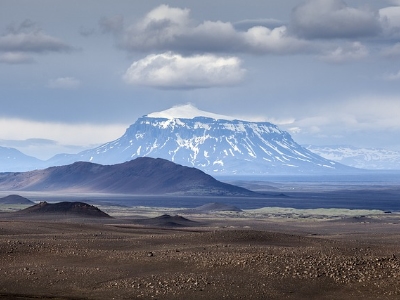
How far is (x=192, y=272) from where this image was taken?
113 ft

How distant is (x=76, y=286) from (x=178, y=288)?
4.41m

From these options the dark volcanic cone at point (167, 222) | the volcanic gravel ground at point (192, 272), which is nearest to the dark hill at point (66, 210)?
the dark volcanic cone at point (167, 222)

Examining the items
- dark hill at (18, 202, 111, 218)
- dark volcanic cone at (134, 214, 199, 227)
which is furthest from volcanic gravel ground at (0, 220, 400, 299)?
dark hill at (18, 202, 111, 218)

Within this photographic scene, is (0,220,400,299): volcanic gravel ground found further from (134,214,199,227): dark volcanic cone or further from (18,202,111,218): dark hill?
(18,202,111,218): dark hill

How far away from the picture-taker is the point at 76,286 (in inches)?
1300

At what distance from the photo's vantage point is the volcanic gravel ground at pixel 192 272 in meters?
31.8

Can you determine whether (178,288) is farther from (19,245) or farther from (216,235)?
(216,235)

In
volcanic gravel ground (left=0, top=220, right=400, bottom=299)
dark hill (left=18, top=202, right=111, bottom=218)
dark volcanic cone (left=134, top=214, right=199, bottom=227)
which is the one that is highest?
dark hill (left=18, top=202, right=111, bottom=218)

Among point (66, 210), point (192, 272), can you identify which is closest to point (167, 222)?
point (66, 210)

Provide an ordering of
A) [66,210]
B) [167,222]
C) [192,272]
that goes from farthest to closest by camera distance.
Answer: [66,210] < [167,222] < [192,272]

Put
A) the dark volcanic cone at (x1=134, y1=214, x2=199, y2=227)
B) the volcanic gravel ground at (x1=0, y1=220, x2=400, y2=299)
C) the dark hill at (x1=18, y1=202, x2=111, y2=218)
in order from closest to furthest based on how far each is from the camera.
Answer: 1. the volcanic gravel ground at (x1=0, y1=220, x2=400, y2=299)
2. the dark volcanic cone at (x1=134, y1=214, x2=199, y2=227)
3. the dark hill at (x1=18, y1=202, x2=111, y2=218)

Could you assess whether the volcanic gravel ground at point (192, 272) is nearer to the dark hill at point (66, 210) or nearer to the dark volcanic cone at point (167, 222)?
the dark volcanic cone at point (167, 222)

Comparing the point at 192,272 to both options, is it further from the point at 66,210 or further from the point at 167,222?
the point at 66,210

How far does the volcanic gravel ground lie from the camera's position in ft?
104
